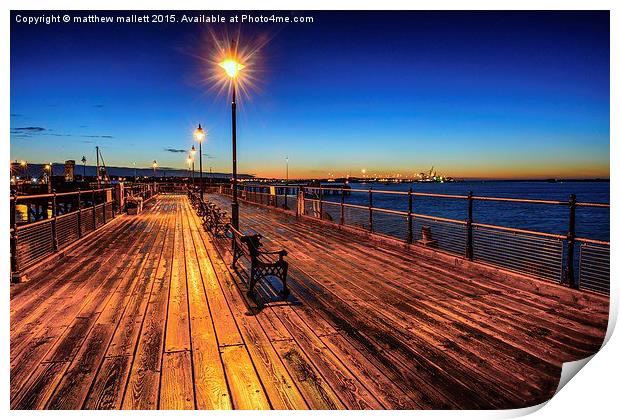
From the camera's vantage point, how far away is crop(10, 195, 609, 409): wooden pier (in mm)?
3055

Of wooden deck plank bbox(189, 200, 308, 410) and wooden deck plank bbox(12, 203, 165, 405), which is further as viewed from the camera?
wooden deck plank bbox(12, 203, 165, 405)

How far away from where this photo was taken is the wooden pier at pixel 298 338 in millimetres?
3055

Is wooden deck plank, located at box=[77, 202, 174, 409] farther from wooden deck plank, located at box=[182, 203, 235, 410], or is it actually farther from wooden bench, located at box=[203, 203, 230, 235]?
wooden bench, located at box=[203, 203, 230, 235]

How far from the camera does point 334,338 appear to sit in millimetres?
4039

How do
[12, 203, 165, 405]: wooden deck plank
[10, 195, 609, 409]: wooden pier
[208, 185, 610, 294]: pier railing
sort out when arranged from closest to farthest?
1. [10, 195, 609, 409]: wooden pier
2. [12, 203, 165, 405]: wooden deck plank
3. [208, 185, 610, 294]: pier railing

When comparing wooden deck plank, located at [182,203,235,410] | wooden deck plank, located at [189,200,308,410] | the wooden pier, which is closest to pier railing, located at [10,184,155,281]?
the wooden pier

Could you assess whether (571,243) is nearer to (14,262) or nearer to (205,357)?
(205,357)

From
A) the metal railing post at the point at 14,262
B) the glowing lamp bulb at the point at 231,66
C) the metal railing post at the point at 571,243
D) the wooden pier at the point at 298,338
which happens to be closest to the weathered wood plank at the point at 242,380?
the wooden pier at the point at 298,338

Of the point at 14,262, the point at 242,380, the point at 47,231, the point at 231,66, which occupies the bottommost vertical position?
the point at 242,380

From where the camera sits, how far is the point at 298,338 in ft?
13.3

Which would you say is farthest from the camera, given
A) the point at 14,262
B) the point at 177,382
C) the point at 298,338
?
the point at 14,262

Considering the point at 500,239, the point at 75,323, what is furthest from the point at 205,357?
the point at 500,239

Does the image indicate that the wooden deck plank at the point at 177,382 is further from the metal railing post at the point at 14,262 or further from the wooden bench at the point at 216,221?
the wooden bench at the point at 216,221

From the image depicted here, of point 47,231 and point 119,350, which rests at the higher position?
point 47,231
